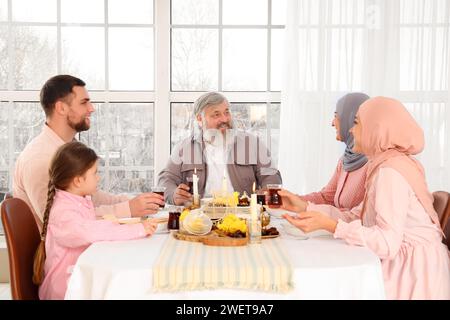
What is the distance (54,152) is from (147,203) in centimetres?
53

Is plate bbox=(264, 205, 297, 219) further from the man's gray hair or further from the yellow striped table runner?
the man's gray hair

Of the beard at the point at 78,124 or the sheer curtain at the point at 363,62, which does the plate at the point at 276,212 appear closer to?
the beard at the point at 78,124

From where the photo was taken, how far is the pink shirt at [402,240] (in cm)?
212

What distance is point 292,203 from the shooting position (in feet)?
9.19

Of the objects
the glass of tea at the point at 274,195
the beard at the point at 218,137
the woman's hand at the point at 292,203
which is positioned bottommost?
the woman's hand at the point at 292,203

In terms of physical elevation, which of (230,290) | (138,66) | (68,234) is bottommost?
(230,290)

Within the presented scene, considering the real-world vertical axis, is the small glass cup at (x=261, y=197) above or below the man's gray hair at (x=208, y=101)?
below

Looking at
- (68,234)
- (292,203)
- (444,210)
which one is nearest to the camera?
(68,234)

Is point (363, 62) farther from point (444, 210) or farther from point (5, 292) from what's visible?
point (5, 292)

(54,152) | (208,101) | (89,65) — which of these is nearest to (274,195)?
(54,152)

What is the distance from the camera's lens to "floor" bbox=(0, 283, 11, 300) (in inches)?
151

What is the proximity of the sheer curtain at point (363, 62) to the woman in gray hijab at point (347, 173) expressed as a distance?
91cm

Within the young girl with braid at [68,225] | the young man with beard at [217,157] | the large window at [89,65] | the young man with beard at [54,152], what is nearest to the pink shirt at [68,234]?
the young girl with braid at [68,225]

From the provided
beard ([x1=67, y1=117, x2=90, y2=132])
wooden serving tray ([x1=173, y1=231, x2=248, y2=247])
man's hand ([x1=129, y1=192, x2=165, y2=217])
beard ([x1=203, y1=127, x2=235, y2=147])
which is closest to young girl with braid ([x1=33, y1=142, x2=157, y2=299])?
wooden serving tray ([x1=173, y1=231, x2=248, y2=247])
